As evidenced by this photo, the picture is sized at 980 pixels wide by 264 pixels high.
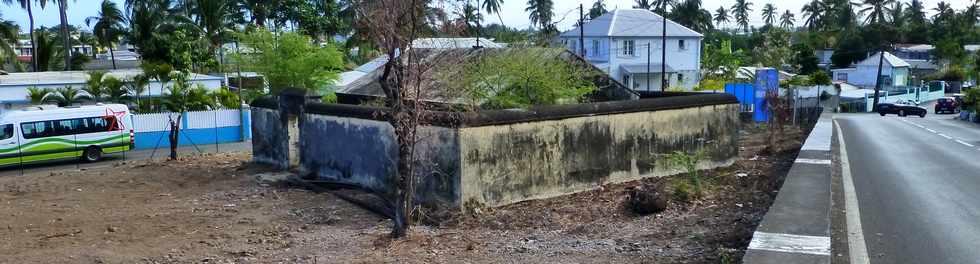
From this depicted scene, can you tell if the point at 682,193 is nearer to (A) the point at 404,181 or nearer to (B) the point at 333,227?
(A) the point at 404,181

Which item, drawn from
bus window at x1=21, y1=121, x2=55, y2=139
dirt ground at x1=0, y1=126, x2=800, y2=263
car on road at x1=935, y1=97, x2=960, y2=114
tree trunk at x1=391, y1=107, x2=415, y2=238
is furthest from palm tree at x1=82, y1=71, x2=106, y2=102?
car on road at x1=935, y1=97, x2=960, y2=114

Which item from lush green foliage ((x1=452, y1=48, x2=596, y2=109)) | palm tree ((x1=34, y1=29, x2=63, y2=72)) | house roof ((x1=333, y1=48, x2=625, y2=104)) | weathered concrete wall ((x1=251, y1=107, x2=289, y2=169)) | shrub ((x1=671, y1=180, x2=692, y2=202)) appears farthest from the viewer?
palm tree ((x1=34, y1=29, x2=63, y2=72))

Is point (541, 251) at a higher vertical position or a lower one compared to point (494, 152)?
lower

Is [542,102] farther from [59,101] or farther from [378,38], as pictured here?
[59,101]

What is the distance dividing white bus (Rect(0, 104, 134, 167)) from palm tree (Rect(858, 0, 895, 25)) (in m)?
81.4

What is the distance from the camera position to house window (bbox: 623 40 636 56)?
50.0 m

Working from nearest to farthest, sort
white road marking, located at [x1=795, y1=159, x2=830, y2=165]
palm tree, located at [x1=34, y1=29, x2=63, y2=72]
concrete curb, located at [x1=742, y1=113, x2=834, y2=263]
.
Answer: concrete curb, located at [x1=742, y1=113, x2=834, y2=263], white road marking, located at [x1=795, y1=159, x2=830, y2=165], palm tree, located at [x1=34, y1=29, x2=63, y2=72]

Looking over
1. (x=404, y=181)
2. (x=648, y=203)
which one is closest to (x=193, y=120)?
(x=404, y=181)

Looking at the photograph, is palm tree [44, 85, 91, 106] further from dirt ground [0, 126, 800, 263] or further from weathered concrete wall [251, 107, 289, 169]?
dirt ground [0, 126, 800, 263]

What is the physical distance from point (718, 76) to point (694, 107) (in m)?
36.6

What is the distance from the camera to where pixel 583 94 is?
1762cm

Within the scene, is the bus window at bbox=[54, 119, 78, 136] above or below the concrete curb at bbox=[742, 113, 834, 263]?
above

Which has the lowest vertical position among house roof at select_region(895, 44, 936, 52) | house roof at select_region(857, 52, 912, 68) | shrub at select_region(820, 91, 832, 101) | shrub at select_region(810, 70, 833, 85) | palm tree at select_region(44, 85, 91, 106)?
shrub at select_region(820, 91, 832, 101)

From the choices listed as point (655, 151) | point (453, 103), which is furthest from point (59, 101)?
point (655, 151)
